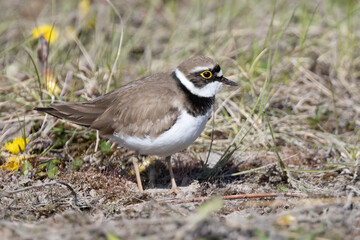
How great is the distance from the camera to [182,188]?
4531 mm

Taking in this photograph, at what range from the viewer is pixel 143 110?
425 centimetres

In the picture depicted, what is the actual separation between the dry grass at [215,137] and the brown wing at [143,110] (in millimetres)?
541

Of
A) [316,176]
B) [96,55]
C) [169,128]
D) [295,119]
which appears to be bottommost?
[316,176]

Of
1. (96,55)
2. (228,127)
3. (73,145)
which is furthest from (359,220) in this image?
(96,55)

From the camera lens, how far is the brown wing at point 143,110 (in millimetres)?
4145

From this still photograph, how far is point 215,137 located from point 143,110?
4.74 feet

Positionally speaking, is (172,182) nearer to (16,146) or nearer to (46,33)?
(16,146)

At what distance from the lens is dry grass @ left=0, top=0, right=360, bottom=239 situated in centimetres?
305

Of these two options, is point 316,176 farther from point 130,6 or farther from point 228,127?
point 130,6

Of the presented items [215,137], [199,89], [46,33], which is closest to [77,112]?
[199,89]

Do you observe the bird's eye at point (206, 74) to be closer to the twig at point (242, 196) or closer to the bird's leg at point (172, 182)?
the bird's leg at point (172, 182)

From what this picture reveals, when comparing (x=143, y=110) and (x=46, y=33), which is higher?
(x=46, y=33)

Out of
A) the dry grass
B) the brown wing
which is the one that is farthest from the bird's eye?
the dry grass

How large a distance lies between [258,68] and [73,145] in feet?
9.03
